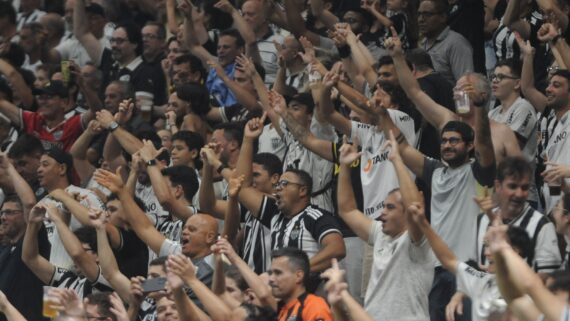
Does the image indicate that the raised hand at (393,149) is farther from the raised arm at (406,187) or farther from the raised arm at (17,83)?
the raised arm at (17,83)

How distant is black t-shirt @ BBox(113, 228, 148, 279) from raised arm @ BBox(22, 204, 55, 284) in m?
0.56

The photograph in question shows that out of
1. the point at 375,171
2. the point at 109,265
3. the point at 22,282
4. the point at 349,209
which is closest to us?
the point at 349,209

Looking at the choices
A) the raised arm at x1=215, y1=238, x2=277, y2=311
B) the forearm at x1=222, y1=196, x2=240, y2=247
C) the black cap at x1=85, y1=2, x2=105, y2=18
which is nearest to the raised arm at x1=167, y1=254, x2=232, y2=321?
the raised arm at x1=215, y1=238, x2=277, y2=311

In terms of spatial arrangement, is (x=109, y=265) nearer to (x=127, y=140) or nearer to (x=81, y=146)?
(x=127, y=140)

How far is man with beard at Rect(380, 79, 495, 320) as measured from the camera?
35.5 ft

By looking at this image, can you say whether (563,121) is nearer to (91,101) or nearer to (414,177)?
(414,177)

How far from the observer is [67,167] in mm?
13953

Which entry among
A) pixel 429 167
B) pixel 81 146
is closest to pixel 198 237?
pixel 429 167

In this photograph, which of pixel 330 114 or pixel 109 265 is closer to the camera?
pixel 109 265

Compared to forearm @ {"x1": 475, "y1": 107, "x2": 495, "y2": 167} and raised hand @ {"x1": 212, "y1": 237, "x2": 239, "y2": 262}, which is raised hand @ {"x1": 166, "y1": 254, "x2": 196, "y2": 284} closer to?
raised hand @ {"x1": 212, "y1": 237, "x2": 239, "y2": 262}

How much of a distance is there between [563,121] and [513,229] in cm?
313

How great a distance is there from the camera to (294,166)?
13.2 m

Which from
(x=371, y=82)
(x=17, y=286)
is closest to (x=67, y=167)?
(x=17, y=286)

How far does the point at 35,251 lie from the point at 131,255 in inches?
32.2
